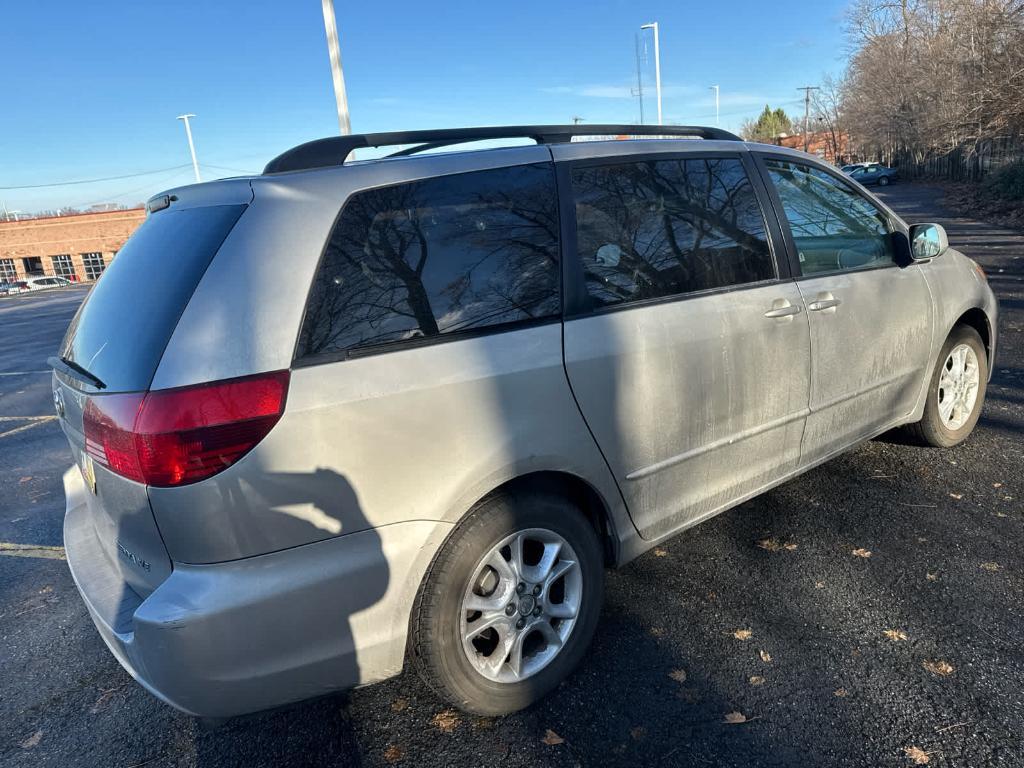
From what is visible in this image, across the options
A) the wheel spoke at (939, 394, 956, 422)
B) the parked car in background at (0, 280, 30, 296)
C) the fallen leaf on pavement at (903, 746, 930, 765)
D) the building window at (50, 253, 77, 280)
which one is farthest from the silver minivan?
the building window at (50, 253, 77, 280)

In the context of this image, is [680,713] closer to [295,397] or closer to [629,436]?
[629,436]

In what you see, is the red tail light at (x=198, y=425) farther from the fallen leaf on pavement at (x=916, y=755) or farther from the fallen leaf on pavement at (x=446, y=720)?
the fallen leaf on pavement at (x=916, y=755)

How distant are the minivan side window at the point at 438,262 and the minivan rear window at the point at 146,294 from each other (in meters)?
0.35

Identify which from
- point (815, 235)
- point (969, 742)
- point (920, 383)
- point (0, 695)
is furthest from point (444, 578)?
point (920, 383)

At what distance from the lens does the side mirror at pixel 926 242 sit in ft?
12.1

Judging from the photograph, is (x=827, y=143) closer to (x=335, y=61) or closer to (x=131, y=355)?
(x=335, y=61)

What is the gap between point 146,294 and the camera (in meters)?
2.13

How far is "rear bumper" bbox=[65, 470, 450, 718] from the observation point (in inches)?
74.5

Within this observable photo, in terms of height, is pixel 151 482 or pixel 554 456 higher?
pixel 151 482

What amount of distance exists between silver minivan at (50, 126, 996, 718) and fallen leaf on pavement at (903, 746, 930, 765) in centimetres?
105

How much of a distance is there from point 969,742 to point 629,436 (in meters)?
1.39

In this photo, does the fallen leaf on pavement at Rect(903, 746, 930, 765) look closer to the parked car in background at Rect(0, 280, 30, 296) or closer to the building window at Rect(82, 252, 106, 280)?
the parked car in background at Rect(0, 280, 30, 296)

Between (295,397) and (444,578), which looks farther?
(444,578)

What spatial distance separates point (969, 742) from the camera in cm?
214
